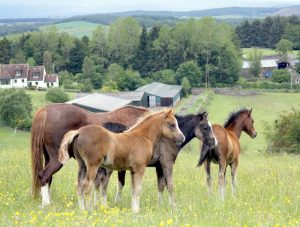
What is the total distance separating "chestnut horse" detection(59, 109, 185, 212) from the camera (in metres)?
9.93

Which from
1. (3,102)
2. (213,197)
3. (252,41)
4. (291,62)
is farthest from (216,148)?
(252,41)

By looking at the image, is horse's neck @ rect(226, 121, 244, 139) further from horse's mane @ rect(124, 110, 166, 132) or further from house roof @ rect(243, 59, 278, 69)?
house roof @ rect(243, 59, 278, 69)

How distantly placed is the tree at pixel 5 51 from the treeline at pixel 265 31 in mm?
57706

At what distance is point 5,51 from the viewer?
111 m

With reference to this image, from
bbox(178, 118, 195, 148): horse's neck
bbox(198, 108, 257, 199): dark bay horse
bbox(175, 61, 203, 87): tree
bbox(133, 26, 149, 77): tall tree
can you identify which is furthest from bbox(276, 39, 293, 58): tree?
bbox(178, 118, 195, 148): horse's neck

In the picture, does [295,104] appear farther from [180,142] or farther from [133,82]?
[180,142]

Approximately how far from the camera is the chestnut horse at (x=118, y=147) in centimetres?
993

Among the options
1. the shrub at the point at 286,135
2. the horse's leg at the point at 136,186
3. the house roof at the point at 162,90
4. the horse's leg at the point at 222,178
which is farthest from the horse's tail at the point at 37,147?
the house roof at the point at 162,90

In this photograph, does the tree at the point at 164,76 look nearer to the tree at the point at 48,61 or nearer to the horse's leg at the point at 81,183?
the tree at the point at 48,61

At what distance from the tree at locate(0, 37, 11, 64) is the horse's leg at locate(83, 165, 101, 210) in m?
105

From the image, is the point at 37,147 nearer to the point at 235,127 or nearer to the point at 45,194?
the point at 45,194

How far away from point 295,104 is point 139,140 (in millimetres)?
68611

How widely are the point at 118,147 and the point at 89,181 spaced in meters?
0.75

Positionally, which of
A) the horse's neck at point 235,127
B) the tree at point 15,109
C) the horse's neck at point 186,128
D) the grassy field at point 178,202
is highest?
the horse's neck at point 186,128
